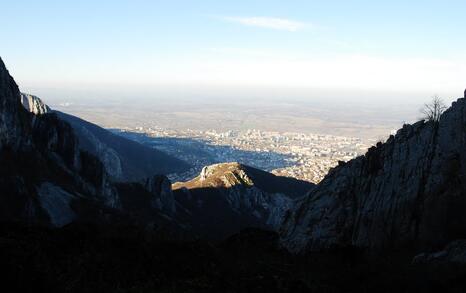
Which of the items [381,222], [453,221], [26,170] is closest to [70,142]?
[26,170]

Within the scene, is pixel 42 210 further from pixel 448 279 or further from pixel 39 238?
pixel 448 279

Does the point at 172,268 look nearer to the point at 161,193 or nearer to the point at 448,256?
the point at 448,256

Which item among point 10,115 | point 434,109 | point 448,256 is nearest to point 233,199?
point 10,115

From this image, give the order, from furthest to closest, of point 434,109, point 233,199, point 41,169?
1. point 233,199
2. point 41,169
3. point 434,109

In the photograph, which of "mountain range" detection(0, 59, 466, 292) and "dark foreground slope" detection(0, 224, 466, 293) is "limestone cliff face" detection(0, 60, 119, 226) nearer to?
"mountain range" detection(0, 59, 466, 292)

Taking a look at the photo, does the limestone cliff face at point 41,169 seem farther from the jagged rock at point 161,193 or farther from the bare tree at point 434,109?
the bare tree at point 434,109

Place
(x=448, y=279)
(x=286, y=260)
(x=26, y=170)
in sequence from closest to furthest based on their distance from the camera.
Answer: (x=448, y=279)
(x=286, y=260)
(x=26, y=170)

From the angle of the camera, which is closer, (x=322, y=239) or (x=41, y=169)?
(x=322, y=239)

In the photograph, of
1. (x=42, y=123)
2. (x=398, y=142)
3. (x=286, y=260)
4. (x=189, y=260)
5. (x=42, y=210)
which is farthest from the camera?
(x=42, y=123)

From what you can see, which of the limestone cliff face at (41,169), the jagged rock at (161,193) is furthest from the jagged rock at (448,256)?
the jagged rock at (161,193)

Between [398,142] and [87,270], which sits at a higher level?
[398,142]
